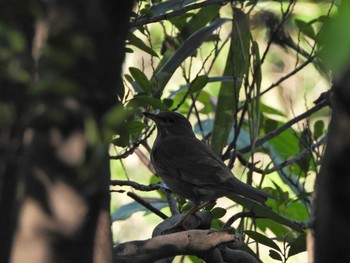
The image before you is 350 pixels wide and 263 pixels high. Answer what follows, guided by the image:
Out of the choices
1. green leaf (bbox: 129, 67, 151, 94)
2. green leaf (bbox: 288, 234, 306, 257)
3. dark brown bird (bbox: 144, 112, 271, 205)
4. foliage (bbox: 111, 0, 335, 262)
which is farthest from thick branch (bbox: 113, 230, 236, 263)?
dark brown bird (bbox: 144, 112, 271, 205)

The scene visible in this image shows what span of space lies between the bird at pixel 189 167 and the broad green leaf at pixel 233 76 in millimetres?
123

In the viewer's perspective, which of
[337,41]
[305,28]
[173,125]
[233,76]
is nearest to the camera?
[337,41]

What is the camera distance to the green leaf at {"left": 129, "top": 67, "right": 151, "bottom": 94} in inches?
177

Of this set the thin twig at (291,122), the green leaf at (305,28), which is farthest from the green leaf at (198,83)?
the green leaf at (305,28)

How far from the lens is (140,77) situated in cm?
452

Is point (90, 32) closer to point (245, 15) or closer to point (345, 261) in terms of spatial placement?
point (345, 261)

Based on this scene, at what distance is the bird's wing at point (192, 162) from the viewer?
210 inches

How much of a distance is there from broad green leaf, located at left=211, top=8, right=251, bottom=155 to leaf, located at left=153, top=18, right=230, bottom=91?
25 centimetres

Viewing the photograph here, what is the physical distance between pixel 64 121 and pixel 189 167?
162 inches

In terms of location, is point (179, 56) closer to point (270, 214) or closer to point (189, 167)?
point (189, 167)

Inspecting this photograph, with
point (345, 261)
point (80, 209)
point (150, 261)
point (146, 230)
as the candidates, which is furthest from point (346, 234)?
point (146, 230)

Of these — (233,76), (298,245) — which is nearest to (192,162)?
(233,76)

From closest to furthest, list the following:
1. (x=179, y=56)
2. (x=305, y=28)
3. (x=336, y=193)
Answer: (x=336, y=193) → (x=179, y=56) → (x=305, y=28)

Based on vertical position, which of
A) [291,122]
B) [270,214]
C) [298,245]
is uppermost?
[291,122]
